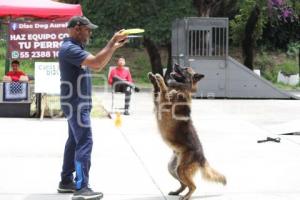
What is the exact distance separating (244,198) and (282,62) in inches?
1117

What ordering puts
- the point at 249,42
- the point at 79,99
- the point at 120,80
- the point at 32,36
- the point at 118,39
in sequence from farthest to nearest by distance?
the point at 249,42 → the point at 120,80 → the point at 32,36 → the point at 79,99 → the point at 118,39

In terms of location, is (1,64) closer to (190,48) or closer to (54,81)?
(190,48)

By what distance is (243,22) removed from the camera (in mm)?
30453

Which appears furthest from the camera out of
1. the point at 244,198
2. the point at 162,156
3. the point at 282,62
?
the point at 282,62

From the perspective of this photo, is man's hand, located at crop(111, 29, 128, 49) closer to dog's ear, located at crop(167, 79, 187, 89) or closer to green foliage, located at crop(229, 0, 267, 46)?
dog's ear, located at crop(167, 79, 187, 89)

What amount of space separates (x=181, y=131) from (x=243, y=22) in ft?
80.7

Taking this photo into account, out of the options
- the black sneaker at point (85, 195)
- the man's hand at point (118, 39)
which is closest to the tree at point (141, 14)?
the black sneaker at point (85, 195)

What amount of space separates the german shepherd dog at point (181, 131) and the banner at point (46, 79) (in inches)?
293

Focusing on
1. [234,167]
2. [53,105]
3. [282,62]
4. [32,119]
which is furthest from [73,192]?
[282,62]

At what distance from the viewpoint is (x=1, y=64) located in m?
28.6

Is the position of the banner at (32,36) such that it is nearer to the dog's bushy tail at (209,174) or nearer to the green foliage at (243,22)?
the dog's bushy tail at (209,174)

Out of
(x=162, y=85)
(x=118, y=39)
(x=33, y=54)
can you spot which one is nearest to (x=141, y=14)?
(x=33, y=54)

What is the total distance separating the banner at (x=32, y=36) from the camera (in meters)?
14.7

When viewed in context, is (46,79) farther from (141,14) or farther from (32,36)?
(141,14)
